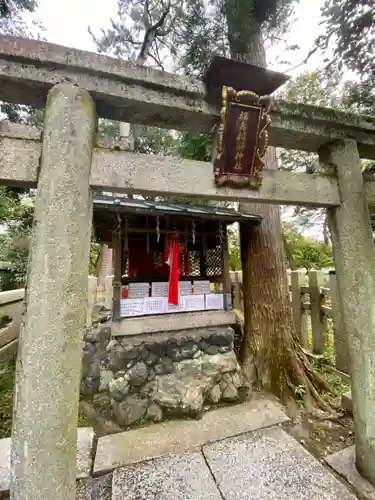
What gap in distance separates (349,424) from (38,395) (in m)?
4.58

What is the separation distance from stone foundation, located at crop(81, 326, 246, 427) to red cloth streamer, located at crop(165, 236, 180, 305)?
79 centimetres

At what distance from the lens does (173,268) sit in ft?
17.4

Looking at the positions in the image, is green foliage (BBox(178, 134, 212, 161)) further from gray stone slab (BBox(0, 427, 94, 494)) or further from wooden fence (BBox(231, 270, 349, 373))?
gray stone slab (BBox(0, 427, 94, 494))

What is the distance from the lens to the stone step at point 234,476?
266cm

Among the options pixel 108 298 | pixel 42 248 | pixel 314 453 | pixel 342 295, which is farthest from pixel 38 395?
pixel 108 298

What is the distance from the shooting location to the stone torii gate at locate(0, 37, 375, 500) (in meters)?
1.93

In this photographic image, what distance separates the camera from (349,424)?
3.94m

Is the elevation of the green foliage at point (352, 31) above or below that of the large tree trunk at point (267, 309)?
above

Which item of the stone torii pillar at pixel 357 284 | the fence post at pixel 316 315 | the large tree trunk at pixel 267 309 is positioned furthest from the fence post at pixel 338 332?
the stone torii pillar at pixel 357 284

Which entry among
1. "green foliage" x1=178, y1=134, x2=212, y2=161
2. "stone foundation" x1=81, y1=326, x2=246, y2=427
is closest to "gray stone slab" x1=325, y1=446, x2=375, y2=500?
"stone foundation" x1=81, y1=326, x2=246, y2=427

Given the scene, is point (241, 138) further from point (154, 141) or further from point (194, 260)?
point (154, 141)

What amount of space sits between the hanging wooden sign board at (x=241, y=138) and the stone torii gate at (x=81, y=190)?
5.0 inches

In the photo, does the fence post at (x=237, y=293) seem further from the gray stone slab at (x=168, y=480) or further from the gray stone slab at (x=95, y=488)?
the gray stone slab at (x=95, y=488)

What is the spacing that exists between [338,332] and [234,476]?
3.95 meters
